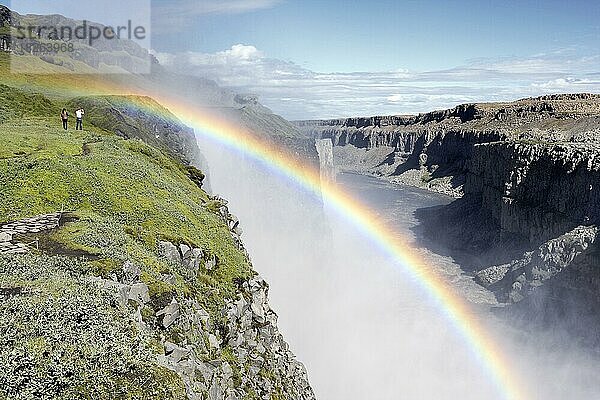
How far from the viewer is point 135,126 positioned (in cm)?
4762

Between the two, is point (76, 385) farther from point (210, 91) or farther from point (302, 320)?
point (210, 91)

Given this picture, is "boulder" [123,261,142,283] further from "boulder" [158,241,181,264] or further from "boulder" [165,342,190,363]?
"boulder" [158,241,181,264]

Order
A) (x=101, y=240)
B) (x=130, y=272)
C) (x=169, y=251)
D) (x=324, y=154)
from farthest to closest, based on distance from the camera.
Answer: (x=324, y=154) → (x=169, y=251) → (x=101, y=240) → (x=130, y=272)

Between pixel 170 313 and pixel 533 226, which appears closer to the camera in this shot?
pixel 170 313

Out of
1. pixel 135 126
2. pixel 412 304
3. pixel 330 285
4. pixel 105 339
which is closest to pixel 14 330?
pixel 105 339

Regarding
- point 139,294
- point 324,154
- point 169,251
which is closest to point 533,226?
point 324,154

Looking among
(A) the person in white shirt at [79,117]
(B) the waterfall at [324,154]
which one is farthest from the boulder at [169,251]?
(B) the waterfall at [324,154]

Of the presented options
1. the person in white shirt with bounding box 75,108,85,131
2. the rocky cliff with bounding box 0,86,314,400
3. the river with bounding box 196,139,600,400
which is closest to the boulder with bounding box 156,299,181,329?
the rocky cliff with bounding box 0,86,314,400

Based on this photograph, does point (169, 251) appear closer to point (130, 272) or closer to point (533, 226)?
point (130, 272)

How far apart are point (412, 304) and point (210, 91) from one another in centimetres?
6823

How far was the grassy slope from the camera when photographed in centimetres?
1029

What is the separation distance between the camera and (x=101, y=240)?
55.7 feet

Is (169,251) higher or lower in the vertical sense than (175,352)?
higher

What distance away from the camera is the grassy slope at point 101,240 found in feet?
33.8
